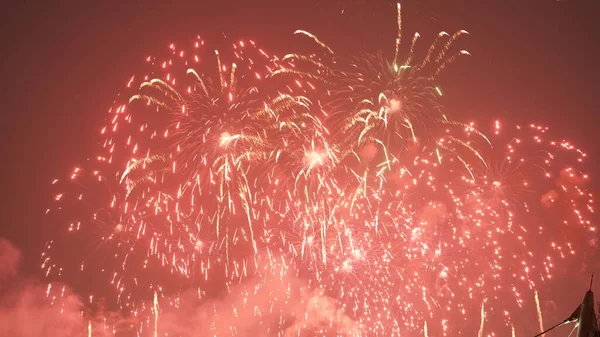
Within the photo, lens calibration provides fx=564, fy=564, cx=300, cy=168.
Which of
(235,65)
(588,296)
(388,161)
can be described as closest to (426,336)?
(388,161)

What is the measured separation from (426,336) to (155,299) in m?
14.3

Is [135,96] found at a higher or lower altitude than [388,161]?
higher

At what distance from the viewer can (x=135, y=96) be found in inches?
766

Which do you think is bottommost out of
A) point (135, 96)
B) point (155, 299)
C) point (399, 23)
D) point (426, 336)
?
point (426, 336)

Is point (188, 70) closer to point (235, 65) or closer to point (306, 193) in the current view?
point (235, 65)

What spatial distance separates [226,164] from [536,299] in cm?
1812

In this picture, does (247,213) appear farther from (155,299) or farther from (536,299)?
(536,299)

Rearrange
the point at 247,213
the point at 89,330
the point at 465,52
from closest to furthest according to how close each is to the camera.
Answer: the point at 465,52
the point at 247,213
the point at 89,330

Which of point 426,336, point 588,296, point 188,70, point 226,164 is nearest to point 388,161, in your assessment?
point 226,164

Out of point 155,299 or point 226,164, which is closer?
point 226,164


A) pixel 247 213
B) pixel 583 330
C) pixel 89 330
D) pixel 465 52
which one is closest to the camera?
pixel 583 330

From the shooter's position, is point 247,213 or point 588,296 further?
point 247,213

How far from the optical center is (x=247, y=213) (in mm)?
20719

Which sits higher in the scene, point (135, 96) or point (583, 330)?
point (135, 96)
